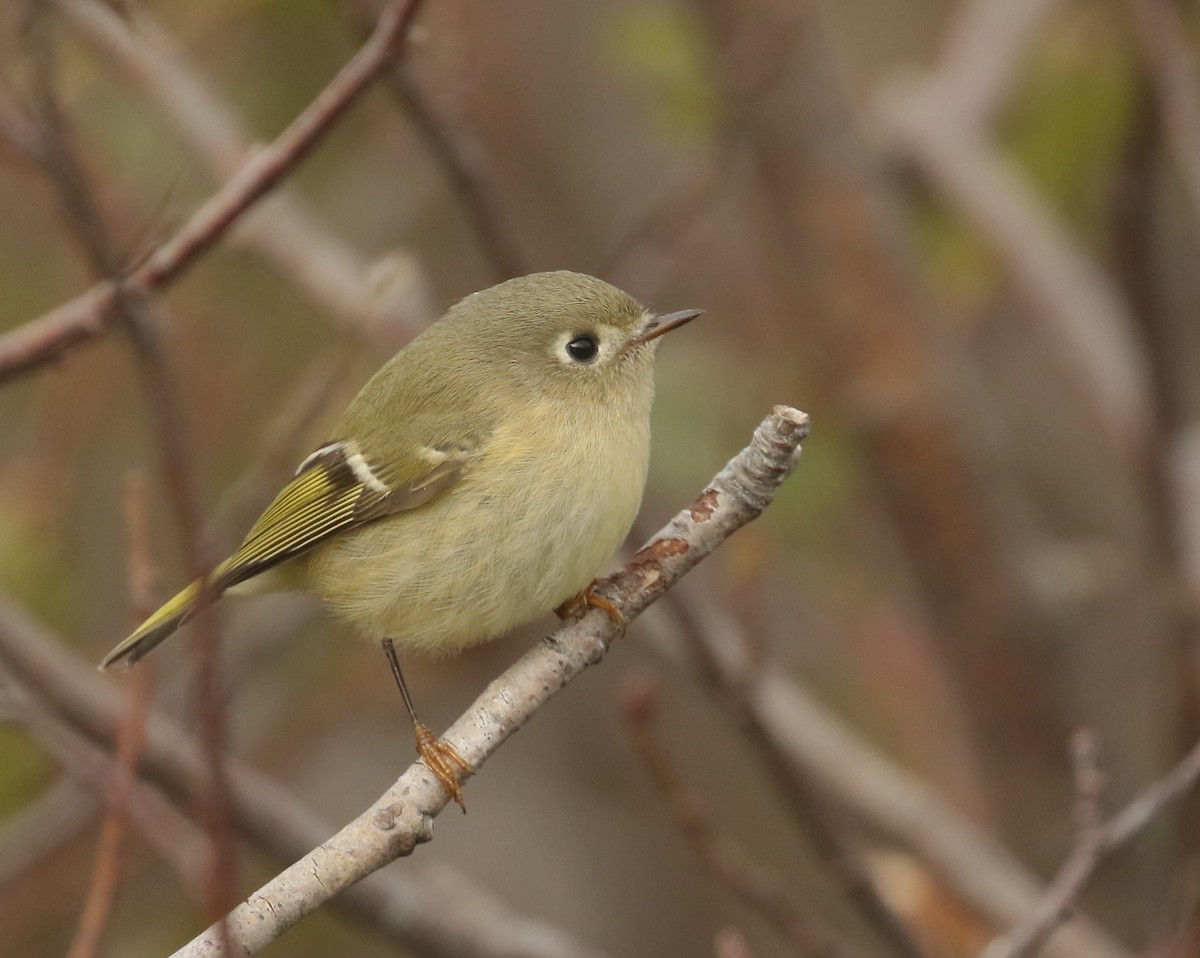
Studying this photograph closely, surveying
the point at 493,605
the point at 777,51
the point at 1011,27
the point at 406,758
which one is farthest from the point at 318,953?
the point at 1011,27

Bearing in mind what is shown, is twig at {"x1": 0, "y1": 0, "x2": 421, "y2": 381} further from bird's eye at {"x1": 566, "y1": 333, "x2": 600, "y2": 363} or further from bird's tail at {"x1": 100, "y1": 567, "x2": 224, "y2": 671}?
bird's eye at {"x1": 566, "y1": 333, "x2": 600, "y2": 363}

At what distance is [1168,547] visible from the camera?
3.28 meters

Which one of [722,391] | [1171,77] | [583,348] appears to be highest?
[1171,77]

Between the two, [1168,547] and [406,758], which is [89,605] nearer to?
[406,758]

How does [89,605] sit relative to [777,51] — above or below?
below

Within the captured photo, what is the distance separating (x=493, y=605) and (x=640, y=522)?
1156mm

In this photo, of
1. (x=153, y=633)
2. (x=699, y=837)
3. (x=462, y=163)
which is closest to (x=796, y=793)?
(x=699, y=837)

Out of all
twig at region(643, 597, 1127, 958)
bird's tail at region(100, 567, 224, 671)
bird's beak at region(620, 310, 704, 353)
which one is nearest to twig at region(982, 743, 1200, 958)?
twig at region(643, 597, 1127, 958)

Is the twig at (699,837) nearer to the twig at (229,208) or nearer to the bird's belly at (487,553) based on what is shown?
the bird's belly at (487,553)

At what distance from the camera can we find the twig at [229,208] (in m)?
1.85

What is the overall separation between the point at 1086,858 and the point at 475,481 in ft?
3.54

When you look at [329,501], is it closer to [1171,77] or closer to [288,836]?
[288,836]

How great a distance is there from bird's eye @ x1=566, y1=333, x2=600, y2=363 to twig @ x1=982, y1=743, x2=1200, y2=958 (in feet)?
3.61

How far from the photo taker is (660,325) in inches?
99.5
